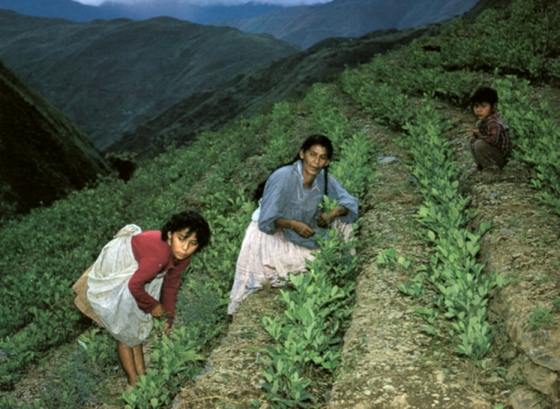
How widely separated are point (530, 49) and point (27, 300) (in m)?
13.9

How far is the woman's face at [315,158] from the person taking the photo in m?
6.16

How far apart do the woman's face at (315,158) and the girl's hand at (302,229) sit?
0.64 meters

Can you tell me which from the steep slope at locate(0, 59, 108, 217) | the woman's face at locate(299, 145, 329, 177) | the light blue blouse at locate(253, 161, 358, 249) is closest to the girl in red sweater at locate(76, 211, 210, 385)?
the light blue blouse at locate(253, 161, 358, 249)

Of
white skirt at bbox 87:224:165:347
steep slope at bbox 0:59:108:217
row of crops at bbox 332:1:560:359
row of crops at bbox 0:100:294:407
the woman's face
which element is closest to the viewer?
row of crops at bbox 332:1:560:359

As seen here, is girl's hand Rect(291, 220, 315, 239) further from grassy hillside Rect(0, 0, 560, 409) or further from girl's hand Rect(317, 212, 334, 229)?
grassy hillside Rect(0, 0, 560, 409)

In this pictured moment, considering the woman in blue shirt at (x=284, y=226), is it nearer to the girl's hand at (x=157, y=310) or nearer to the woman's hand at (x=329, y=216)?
the woman's hand at (x=329, y=216)

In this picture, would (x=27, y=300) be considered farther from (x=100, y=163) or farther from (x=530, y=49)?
(x=100, y=163)

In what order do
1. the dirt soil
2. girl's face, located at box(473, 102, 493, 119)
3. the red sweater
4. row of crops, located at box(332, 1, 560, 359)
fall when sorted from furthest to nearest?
girl's face, located at box(473, 102, 493, 119) → the red sweater → row of crops, located at box(332, 1, 560, 359) → the dirt soil

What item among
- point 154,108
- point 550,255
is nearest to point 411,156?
point 550,255

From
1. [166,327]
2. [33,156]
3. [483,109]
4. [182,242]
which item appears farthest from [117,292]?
[33,156]

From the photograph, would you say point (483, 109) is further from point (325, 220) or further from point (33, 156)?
point (33, 156)

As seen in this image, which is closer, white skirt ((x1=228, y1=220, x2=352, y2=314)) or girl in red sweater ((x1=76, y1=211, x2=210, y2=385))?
girl in red sweater ((x1=76, y1=211, x2=210, y2=385))

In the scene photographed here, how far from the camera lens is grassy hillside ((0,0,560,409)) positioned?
3.96 m

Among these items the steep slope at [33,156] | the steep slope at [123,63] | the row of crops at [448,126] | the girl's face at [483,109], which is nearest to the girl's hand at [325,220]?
the row of crops at [448,126]
